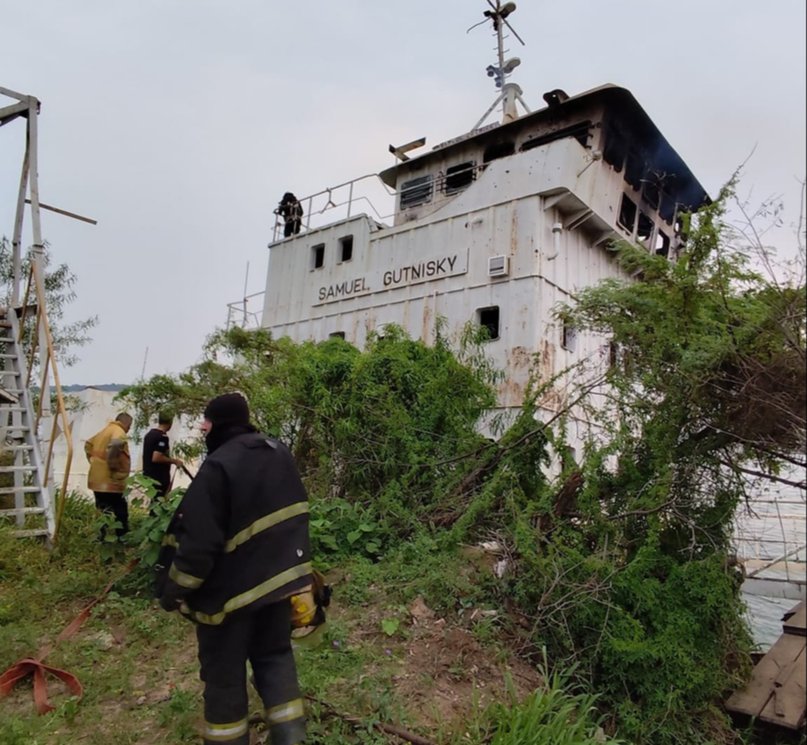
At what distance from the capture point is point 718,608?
13.8 feet

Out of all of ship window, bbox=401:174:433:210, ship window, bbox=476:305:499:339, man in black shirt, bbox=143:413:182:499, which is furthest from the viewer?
ship window, bbox=401:174:433:210

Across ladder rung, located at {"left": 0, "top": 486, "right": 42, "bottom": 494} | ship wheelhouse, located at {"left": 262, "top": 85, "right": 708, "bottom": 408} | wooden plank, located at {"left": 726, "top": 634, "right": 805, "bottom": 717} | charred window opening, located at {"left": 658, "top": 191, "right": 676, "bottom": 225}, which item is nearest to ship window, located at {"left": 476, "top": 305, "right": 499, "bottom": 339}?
ship wheelhouse, located at {"left": 262, "top": 85, "right": 708, "bottom": 408}

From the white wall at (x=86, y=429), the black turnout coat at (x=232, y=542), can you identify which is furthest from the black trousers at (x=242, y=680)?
the white wall at (x=86, y=429)

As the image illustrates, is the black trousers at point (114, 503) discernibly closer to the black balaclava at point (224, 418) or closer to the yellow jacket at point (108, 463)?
the yellow jacket at point (108, 463)

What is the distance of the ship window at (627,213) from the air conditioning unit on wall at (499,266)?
3.63 metres

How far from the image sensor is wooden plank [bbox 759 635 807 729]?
407 centimetres

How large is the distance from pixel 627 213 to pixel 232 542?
14178 millimetres

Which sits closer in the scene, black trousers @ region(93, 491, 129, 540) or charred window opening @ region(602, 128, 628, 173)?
black trousers @ region(93, 491, 129, 540)

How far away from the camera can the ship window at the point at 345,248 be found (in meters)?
15.6

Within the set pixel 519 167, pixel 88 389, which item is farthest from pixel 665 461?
pixel 88 389

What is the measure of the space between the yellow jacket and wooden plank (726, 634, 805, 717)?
6129 mm

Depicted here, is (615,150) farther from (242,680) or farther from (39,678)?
(39,678)

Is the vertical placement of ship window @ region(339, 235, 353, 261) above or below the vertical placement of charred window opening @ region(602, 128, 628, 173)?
below

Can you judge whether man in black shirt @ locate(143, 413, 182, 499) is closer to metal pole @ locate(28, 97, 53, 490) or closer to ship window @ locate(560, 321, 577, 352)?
metal pole @ locate(28, 97, 53, 490)
